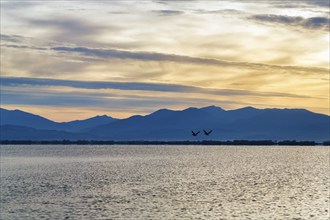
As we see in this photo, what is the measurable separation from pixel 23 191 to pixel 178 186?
26.4m

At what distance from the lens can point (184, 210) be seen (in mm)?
69750

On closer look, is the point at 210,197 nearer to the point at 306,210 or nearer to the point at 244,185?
the point at 306,210

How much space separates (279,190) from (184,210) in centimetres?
3060

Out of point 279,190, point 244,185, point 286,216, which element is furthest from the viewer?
point 244,185

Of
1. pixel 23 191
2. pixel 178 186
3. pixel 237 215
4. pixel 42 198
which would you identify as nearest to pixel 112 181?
pixel 178 186

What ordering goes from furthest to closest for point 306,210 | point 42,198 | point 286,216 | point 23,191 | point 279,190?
point 279,190, point 23,191, point 42,198, point 306,210, point 286,216

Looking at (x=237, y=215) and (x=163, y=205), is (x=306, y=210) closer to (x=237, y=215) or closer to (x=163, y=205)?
(x=237, y=215)

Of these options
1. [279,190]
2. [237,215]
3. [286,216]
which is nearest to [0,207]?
[237,215]

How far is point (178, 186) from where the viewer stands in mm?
100250

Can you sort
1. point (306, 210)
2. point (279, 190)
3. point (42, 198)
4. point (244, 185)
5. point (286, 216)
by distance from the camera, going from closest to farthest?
point (286, 216) < point (306, 210) < point (42, 198) < point (279, 190) < point (244, 185)

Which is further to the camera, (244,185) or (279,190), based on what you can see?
(244,185)

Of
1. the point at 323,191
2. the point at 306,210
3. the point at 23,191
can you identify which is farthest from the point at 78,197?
the point at 323,191

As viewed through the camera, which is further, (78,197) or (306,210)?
(78,197)

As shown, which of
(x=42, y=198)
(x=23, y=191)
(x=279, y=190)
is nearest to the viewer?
(x=42, y=198)
